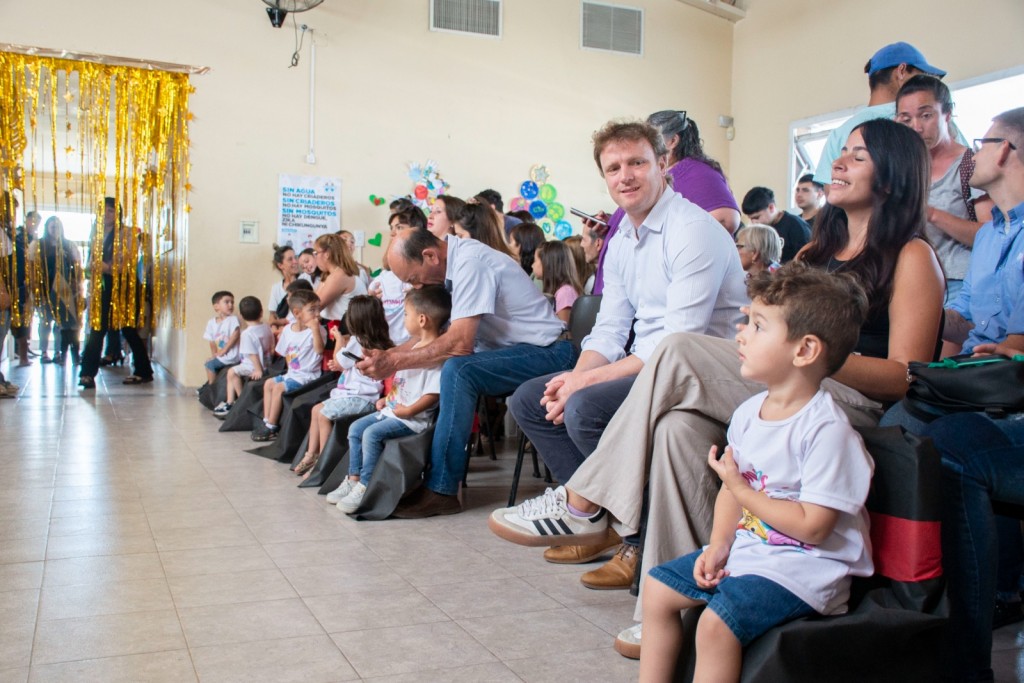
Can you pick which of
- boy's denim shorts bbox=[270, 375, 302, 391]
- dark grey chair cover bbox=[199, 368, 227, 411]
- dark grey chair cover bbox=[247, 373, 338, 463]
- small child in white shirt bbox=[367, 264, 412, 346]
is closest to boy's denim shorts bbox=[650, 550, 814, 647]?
small child in white shirt bbox=[367, 264, 412, 346]

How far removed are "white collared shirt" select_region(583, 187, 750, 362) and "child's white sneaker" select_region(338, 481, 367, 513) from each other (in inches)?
43.0

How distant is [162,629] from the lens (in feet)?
7.22

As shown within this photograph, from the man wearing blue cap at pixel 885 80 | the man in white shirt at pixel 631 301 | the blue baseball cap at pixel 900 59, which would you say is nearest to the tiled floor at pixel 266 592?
the man in white shirt at pixel 631 301

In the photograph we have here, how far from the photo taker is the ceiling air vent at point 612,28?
319 inches

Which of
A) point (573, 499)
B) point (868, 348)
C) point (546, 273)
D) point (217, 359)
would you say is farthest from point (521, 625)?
point (217, 359)

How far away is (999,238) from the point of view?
230 cm

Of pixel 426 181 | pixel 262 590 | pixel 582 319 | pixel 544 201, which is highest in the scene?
pixel 426 181

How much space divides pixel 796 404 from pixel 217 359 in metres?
5.63

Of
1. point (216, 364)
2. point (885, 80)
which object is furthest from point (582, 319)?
point (216, 364)

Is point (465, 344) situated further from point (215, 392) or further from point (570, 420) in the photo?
point (215, 392)

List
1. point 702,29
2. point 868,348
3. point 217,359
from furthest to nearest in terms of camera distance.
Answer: point 702,29 → point 217,359 → point 868,348

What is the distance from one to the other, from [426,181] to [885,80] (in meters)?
4.58

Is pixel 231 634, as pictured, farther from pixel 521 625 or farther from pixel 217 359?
pixel 217 359

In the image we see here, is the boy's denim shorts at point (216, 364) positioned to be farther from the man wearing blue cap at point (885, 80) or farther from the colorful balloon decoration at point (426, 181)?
the man wearing blue cap at point (885, 80)
